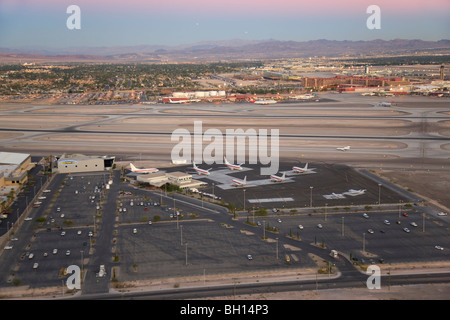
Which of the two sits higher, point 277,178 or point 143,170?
point 143,170

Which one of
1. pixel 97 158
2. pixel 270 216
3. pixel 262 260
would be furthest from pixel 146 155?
pixel 262 260

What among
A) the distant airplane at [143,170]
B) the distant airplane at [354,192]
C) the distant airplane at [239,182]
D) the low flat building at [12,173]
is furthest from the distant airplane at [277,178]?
the low flat building at [12,173]

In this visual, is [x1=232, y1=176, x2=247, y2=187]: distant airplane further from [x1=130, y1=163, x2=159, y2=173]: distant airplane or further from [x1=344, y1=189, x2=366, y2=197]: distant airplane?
[x1=344, y1=189, x2=366, y2=197]: distant airplane

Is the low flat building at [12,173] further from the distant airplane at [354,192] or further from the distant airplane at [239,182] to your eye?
the distant airplane at [354,192]

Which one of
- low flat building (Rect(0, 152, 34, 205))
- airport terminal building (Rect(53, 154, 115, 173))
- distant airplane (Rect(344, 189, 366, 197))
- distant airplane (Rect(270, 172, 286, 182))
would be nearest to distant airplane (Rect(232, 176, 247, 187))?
distant airplane (Rect(270, 172, 286, 182))

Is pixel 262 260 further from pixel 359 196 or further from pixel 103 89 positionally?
pixel 103 89

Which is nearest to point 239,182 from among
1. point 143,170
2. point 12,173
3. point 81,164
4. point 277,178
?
point 277,178

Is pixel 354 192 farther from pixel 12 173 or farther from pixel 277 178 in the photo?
pixel 12 173

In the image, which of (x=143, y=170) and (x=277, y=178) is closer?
(x=277, y=178)
